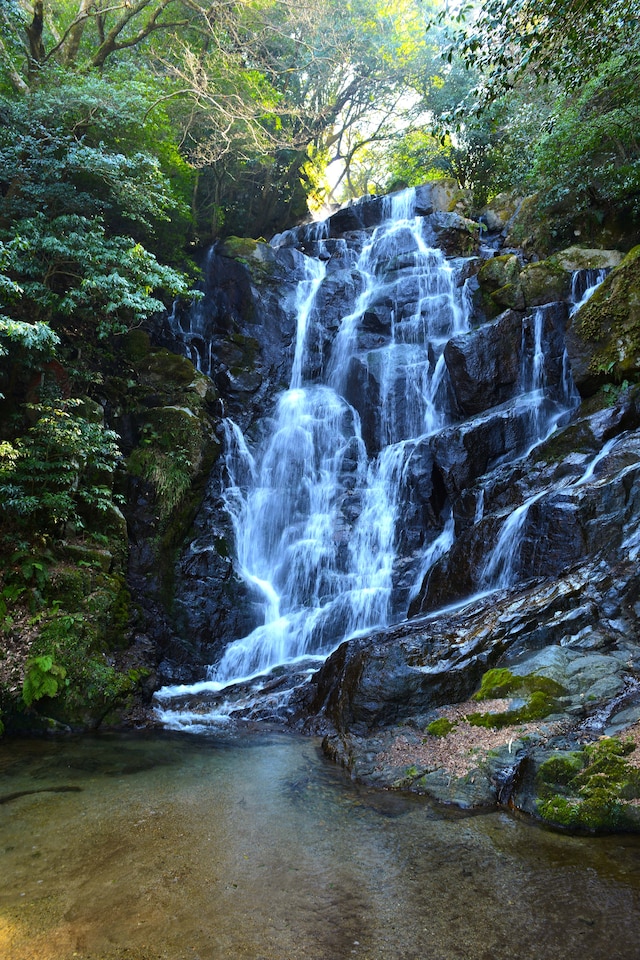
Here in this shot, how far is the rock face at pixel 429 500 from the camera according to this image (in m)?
5.43

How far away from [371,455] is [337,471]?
0.88 m

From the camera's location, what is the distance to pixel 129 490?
11.4 metres

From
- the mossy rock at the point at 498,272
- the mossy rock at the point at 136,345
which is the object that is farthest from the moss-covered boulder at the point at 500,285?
the mossy rock at the point at 136,345

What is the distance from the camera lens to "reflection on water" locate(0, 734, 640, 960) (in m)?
2.88

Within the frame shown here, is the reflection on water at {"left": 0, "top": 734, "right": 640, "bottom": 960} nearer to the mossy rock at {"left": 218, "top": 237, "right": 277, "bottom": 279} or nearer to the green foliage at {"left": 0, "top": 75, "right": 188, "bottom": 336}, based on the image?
the green foliage at {"left": 0, "top": 75, "right": 188, "bottom": 336}

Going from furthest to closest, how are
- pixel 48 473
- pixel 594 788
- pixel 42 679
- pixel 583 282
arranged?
1. pixel 583 282
2. pixel 48 473
3. pixel 42 679
4. pixel 594 788

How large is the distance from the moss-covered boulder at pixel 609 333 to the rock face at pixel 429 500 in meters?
0.04

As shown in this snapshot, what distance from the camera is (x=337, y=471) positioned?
13156 mm

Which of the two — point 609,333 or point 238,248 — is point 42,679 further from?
point 238,248

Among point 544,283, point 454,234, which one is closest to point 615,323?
point 544,283

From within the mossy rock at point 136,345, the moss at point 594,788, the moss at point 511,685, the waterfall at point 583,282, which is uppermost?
the waterfall at point 583,282

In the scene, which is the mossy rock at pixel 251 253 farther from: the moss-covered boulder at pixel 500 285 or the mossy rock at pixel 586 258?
the mossy rock at pixel 586 258

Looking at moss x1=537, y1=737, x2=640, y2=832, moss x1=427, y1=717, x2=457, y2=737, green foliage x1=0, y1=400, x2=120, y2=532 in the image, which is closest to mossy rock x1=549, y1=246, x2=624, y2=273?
green foliage x1=0, y1=400, x2=120, y2=532

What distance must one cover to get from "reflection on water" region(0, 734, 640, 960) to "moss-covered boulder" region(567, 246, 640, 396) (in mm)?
7887
